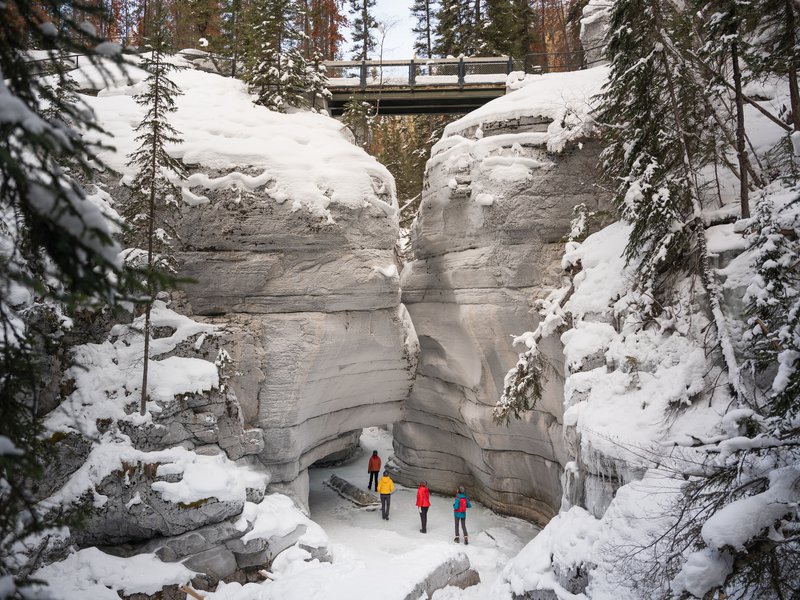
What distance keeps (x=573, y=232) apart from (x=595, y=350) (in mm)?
3842

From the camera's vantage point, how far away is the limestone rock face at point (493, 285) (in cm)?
1456

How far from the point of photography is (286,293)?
1353 cm

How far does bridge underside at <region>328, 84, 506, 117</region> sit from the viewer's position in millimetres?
20953

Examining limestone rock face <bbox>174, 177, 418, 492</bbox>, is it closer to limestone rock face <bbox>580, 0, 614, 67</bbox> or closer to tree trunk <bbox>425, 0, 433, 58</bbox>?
limestone rock face <bbox>580, 0, 614, 67</bbox>

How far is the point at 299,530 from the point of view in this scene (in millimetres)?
11383

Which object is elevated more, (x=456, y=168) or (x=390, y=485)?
(x=456, y=168)

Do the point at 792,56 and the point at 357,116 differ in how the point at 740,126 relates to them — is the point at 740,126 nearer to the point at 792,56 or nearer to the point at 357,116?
the point at 792,56

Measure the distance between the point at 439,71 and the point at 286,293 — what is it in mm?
12688

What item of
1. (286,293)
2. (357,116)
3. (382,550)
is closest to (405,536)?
(382,550)

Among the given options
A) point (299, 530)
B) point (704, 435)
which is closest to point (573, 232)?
point (704, 435)

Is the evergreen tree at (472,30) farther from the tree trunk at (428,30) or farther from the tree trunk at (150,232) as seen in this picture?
the tree trunk at (150,232)

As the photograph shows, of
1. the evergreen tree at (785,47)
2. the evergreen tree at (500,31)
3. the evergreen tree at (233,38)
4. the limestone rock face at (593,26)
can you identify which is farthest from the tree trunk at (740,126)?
the evergreen tree at (500,31)

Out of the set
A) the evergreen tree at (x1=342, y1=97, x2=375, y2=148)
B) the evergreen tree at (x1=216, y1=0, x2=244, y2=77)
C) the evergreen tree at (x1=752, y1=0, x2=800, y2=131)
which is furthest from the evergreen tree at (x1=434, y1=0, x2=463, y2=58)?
the evergreen tree at (x1=752, y1=0, x2=800, y2=131)

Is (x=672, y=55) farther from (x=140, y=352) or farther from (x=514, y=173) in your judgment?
(x=140, y=352)
